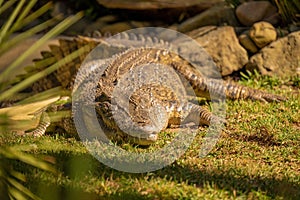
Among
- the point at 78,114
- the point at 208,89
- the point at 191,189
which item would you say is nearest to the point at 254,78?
the point at 208,89

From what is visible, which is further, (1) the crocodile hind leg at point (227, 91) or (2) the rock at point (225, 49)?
(2) the rock at point (225, 49)

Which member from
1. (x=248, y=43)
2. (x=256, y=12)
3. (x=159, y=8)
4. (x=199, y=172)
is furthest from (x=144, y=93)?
(x=159, y=8)

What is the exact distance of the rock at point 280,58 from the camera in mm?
8188

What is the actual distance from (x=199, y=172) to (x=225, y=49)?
13.3 ft

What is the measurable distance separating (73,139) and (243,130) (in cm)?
168

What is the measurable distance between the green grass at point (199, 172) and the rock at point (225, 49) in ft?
7.71

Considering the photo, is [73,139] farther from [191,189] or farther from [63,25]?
[63,25]

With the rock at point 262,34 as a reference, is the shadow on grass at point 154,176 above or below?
below

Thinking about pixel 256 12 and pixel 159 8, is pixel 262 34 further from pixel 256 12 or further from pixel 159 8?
pixel 159 8

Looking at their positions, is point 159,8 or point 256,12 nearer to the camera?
point 256,12

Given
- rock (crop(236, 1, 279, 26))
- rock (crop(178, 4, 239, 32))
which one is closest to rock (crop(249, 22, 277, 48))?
rock (crop(236, 1, 279, 26))

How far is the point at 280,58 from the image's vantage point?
27.1 feet

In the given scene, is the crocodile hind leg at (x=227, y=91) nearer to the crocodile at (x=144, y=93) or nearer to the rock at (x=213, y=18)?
the crocodile at (x=144, y=93)

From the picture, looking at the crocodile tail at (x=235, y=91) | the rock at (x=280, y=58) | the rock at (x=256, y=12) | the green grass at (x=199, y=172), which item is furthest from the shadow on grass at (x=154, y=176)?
the rock at (x=256, y=12)
